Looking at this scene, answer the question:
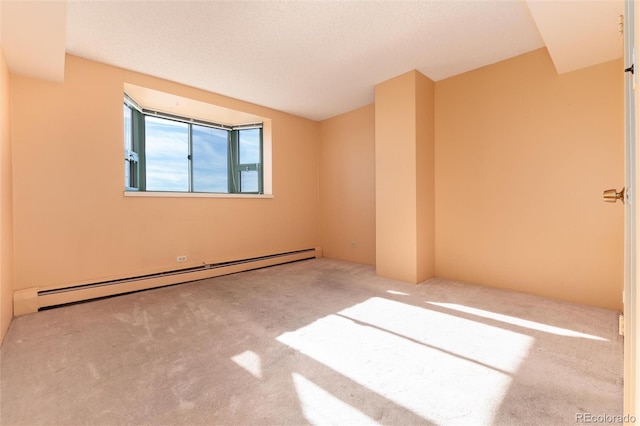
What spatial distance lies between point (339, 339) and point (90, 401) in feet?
4.77

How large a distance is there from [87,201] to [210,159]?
6.75 feet

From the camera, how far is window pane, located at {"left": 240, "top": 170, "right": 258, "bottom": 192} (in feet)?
16.0

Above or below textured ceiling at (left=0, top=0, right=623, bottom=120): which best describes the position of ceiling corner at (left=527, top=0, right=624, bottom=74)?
below

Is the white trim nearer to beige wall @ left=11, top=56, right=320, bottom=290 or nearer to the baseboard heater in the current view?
beige wall @ left=11, top=56, right=320, bottom=290

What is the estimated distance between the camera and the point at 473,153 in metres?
3.36

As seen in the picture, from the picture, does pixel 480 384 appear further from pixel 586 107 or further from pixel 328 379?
pixel 586 107

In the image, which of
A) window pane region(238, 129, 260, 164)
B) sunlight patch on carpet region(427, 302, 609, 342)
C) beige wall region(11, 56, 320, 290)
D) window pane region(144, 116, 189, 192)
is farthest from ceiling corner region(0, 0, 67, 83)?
sunlight patch on carpet region(427, 302, 609, 342)

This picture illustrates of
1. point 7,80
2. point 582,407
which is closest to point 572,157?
point 582,407

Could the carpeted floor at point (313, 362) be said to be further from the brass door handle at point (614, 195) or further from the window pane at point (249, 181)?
the window pane at point (249, 181)

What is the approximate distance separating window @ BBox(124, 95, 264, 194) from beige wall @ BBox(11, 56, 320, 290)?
1.38ft

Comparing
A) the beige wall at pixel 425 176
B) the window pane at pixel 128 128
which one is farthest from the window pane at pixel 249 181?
the beige wall at pixel 425 176

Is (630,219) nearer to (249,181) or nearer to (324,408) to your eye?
(324,408)

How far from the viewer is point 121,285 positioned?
3105 mm

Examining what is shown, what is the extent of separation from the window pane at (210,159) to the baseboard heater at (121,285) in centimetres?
148
